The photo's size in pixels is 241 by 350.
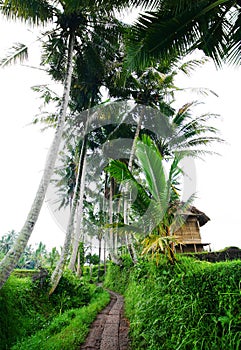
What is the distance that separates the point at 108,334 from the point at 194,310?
10.2 ft

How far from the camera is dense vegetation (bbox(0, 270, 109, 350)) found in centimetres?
438

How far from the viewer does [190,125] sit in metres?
11.4

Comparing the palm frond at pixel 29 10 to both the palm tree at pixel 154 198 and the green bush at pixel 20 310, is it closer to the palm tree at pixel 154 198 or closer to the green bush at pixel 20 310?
the palm tree at pixel 154 198

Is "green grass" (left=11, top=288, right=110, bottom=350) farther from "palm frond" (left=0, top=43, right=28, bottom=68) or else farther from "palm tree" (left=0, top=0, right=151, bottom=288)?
"palm frond" (left=0, top=43, right=28, bottom=68)

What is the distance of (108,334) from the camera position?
483 cm

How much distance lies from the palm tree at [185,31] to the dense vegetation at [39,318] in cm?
539

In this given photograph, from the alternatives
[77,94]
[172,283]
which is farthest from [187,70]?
[172,283]

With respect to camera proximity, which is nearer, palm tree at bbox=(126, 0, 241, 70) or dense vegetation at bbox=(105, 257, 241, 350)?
dense vegetation at bbox=(105, 257, 241, 350)

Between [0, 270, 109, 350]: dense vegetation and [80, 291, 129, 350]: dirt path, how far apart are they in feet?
0.63

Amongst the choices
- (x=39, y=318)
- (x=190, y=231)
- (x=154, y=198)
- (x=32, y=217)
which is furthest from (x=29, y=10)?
(x=190, y=231)

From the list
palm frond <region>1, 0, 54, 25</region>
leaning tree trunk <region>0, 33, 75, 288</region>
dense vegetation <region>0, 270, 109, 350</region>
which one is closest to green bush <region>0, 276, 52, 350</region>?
dense vegetation <region>0, 270, 109, 350</region>

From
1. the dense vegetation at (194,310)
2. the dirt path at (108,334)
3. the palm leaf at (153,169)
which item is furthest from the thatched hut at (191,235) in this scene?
the dense vegetation at (194,310)

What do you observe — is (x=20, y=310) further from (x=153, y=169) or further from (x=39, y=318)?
(x=153, y=169)

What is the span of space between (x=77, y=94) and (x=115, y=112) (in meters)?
2.47
